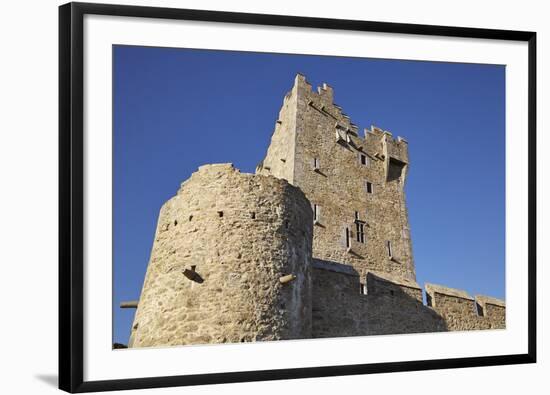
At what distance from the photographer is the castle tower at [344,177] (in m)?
22.4

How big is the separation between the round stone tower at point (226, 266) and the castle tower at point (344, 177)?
845cm

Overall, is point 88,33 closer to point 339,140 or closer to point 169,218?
point 169,218

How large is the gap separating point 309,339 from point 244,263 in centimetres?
141

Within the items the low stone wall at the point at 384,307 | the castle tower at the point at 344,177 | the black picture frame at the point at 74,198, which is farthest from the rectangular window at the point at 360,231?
the black picture frame at the point at 74,198

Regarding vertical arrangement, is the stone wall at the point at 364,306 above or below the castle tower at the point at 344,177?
below

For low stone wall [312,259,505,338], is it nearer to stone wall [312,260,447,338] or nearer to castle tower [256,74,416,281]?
stone wall [312,260,447,338]

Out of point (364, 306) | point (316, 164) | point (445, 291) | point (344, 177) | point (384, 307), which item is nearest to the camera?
point (364, 306)

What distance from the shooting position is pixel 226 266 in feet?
41.8

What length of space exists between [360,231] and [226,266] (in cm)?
1047

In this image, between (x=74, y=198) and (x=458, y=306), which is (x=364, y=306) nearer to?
(x=458, y=306)

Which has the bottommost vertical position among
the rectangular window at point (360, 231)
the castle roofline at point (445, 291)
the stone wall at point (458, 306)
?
the stone wall at point (458, 306)

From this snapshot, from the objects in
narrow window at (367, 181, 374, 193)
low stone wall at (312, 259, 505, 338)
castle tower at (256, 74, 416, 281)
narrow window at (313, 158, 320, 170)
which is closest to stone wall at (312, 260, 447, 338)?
low stone wall at (312, 259, 505, 338)

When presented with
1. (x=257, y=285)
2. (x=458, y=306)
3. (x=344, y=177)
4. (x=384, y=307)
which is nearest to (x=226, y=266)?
(x=257, y=285)

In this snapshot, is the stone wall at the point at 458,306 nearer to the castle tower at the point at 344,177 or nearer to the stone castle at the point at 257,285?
the stone castle at the point at 257,285
